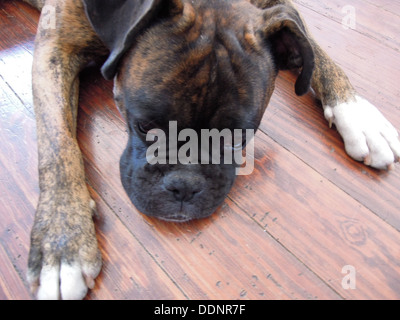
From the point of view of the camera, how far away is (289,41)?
166 centimetres

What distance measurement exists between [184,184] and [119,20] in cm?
72

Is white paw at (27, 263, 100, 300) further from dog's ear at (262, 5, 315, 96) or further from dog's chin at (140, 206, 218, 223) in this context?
dog's ear at (262, 5, 315, 96)

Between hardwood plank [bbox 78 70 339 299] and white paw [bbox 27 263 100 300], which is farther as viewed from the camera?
hardwood plank [bbox 78 70 339 299]

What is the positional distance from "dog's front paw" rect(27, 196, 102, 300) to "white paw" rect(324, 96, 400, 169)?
1.46 m

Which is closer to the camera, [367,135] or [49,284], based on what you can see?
[49,284]

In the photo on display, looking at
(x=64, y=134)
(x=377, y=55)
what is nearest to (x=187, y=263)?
(x=64, y=134)

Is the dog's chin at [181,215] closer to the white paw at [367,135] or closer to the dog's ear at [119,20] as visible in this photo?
the dog's ear at [119,20]

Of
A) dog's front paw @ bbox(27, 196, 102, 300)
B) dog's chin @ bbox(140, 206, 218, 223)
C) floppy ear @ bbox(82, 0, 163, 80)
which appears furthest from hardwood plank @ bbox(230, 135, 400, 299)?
floppy ear @ bbox(82, 0, 163, 80)

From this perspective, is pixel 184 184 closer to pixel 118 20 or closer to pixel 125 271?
pixel 125 271

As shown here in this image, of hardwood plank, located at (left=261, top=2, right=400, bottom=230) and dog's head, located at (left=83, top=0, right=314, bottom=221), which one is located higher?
dog's head, located at (left=83, top=0, right=314, bottom=221)

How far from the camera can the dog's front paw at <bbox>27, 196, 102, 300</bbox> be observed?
140 cm

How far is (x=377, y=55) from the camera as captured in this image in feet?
9.30

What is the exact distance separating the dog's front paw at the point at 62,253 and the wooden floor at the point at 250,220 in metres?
0.08

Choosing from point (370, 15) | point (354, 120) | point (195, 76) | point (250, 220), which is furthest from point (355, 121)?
point (370, 15)
